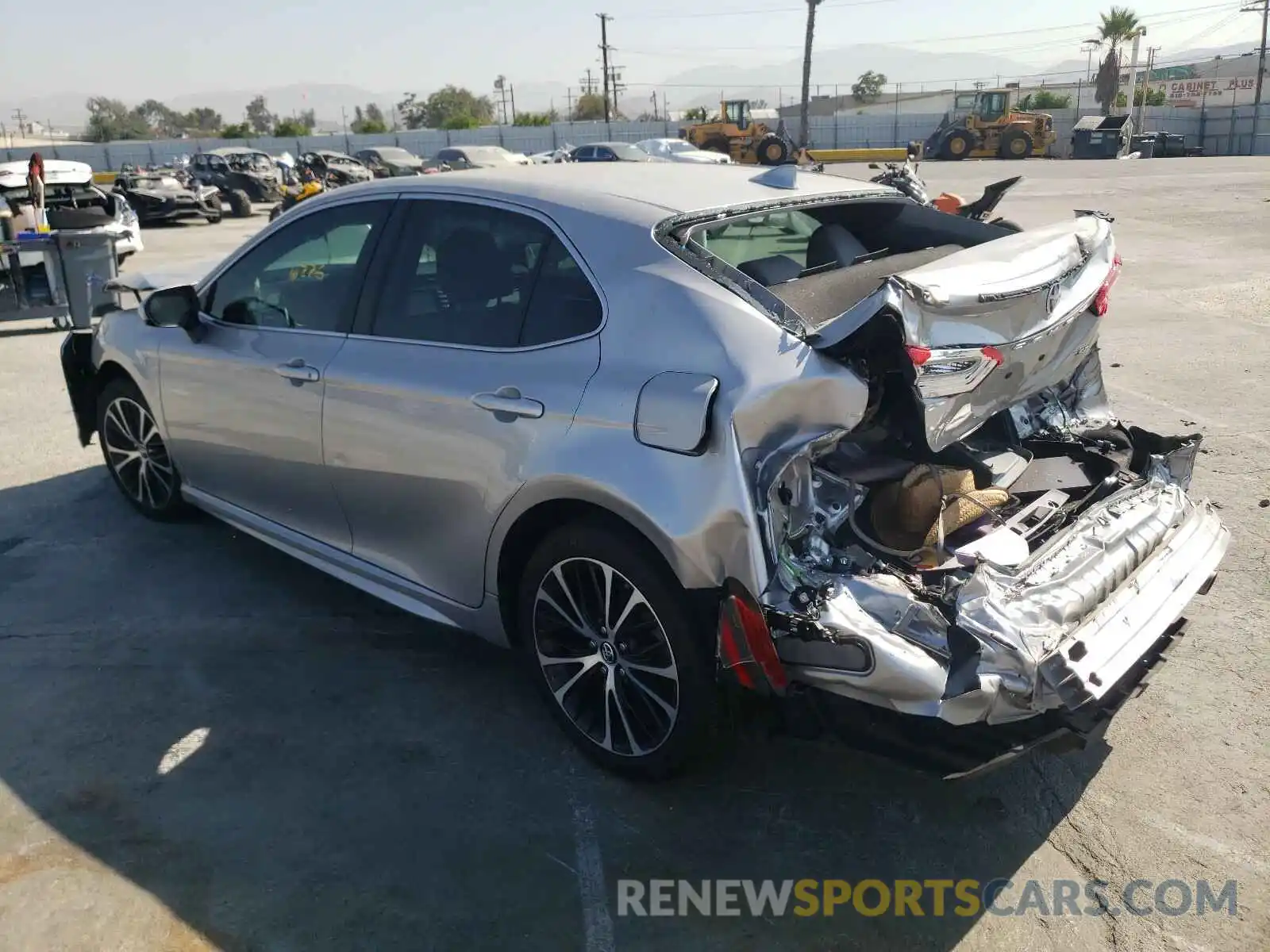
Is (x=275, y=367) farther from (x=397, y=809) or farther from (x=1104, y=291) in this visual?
(x=1104, y=291)

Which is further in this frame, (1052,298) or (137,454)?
(137,454)

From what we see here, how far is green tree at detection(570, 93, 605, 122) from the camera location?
97.0 metres

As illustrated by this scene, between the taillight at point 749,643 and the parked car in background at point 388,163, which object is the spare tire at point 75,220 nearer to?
the taillight at point 749,643

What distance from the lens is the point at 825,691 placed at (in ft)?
8.55

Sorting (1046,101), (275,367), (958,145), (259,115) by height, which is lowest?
(275,367)

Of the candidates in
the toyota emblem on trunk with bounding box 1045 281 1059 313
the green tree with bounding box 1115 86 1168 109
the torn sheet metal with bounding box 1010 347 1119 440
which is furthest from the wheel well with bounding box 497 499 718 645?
the green tree with bounding box 1115 86 1168 109

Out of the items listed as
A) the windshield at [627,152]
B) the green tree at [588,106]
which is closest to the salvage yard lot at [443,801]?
the windshield at [627,152]

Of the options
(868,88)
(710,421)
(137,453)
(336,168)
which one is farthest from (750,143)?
(868,88)

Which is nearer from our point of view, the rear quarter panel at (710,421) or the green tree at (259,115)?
the rear quarter panel at (710,421)

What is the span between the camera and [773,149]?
39562mm

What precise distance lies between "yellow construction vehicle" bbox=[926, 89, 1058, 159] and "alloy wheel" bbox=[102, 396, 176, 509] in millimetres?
41964

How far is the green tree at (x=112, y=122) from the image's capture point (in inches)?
3701

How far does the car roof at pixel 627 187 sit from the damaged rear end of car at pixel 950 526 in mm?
99

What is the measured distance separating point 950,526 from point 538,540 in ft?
4.34
